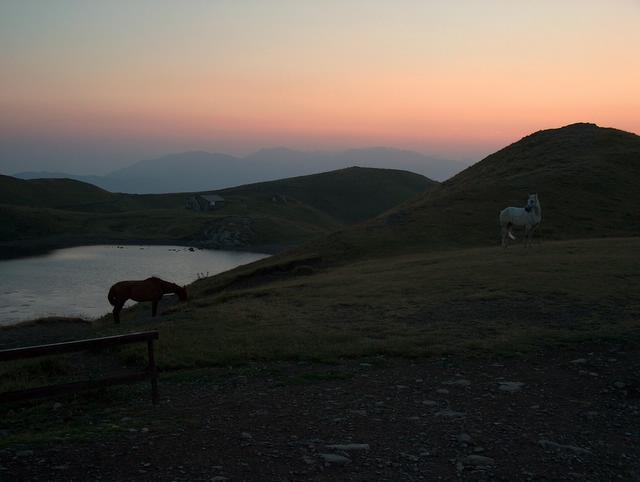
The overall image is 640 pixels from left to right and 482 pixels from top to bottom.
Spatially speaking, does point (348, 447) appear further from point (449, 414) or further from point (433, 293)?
point (433, 293)

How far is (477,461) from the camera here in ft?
31.6

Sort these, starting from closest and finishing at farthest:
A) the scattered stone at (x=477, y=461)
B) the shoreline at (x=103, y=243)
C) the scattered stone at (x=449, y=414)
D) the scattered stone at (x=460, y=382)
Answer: the scattered stone at (x=477, y=461) < the scattered stone at (x=449, y=414) < the scattered stone at (x=460, y=382) < the shoreline at (x=103, y=243)

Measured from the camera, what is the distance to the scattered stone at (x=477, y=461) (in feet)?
31.3

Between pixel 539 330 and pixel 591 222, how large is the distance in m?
36.8

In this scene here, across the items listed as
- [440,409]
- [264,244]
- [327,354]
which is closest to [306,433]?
[440,409]

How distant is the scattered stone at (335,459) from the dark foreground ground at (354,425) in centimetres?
3

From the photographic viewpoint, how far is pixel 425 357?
16.0m

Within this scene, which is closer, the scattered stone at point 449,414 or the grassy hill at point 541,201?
the scattered stone at point 449,414

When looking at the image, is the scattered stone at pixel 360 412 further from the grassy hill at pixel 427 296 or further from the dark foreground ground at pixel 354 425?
the grassy hill at pixel 427 296

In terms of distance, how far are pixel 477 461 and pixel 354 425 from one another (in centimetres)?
249

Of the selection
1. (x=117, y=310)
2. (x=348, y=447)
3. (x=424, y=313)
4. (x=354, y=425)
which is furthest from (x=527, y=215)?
(x=348, y=447)

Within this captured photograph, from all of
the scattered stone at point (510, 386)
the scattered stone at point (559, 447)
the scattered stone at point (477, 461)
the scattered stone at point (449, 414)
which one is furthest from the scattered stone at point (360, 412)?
the scattered stone at point (510, 386)

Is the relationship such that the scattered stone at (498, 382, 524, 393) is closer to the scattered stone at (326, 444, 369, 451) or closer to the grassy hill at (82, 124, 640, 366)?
the grassy hill at (82, 124, 640, 366)

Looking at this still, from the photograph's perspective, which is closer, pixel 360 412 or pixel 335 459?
pixel 335 459
